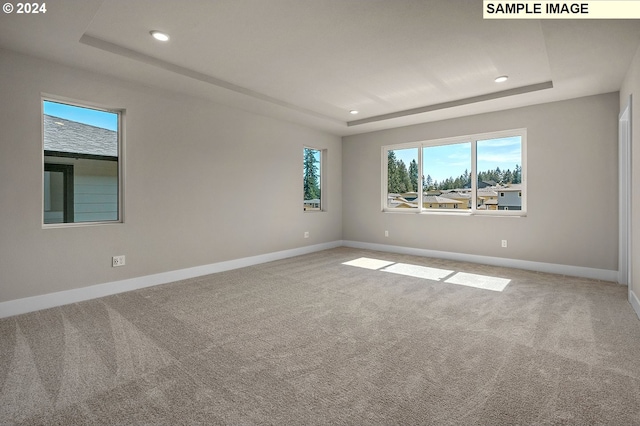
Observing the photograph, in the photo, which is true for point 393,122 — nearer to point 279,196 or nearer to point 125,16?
point 279,196

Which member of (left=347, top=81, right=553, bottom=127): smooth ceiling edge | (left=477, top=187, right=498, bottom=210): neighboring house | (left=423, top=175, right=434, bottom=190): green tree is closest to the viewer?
(left=347, top=81, right=553, bottom=127): smooth ceiling edge

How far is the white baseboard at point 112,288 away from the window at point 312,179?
1486 mm

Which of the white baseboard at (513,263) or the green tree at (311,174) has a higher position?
the green tree at (311,174)

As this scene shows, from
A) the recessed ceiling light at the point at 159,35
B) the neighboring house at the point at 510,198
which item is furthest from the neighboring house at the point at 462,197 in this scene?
the recessed ceiling light at the point at 159,35

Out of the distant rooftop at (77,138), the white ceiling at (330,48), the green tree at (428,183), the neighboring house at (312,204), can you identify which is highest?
the white ceiling at (330,48)

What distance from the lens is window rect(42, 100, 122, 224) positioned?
3.33 meters

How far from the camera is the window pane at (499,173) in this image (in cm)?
504

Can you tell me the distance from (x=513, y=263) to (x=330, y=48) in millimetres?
4282

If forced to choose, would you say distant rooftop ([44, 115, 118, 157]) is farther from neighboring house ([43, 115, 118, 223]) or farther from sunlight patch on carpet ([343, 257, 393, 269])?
sunlight patch on carpet ([343, 257, 393, 269])

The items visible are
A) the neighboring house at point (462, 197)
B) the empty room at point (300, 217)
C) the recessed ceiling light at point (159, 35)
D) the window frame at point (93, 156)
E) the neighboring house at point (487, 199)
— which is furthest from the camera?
the neighboring house at point (462, 197)

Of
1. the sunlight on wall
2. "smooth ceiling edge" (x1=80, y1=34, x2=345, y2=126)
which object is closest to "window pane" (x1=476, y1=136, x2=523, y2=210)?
the sunlight on wall

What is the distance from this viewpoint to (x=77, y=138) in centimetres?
353

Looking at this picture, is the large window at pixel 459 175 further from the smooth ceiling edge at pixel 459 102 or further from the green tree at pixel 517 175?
the smooth ceiling edge at pixel 459 102

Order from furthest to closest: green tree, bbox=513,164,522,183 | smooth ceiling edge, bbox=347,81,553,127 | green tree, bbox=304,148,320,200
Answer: green tree, bbox=304,148,320,200
green tree, bbox=513,164,522,183
smooth ceiling edge, bbox=347,81,553,127
